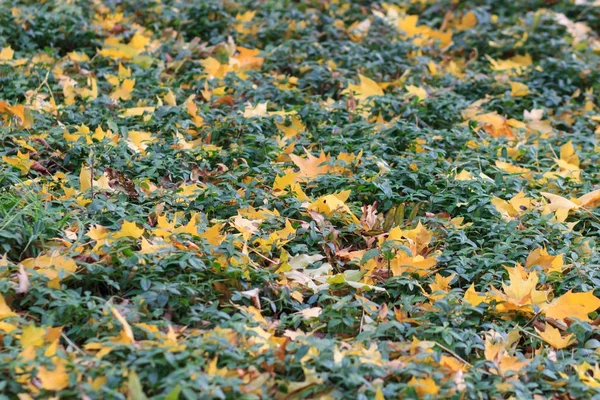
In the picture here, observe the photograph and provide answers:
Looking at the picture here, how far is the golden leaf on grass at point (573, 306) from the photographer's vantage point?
2.62 metres

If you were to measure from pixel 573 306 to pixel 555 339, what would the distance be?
0.56 ft

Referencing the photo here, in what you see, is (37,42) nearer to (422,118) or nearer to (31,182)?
(31,182)

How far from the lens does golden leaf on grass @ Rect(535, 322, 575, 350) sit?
2.52 m

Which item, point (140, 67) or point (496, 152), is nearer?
point (496, 152)

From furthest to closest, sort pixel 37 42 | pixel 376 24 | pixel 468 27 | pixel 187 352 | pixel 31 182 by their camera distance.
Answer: pixel 468 27 < pixel 376 24 < pixel 37 42 < pixel 31 182 < pixel 187 352

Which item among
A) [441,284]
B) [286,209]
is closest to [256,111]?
[286,209]

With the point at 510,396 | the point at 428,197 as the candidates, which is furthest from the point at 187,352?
the point at 428,197

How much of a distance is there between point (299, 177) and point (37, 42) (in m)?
1.95

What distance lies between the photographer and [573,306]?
2.63m

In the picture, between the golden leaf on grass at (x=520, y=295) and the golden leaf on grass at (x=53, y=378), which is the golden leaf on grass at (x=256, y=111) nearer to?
the golden leaf on grass at (x=520, y=295)

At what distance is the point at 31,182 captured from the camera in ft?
9.81

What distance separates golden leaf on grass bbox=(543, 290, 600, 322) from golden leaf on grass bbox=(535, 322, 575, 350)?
0.30 ft

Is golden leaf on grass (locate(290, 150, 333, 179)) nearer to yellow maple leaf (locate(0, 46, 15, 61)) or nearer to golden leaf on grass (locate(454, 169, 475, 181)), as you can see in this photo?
golden leaf on grass (locate(454, 169, 475, 181))

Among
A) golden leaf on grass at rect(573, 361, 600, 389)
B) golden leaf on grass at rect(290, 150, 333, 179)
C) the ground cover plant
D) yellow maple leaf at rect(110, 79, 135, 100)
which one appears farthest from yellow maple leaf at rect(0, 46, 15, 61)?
golden leaf on grass at rect(573, 361, 600, 389)
